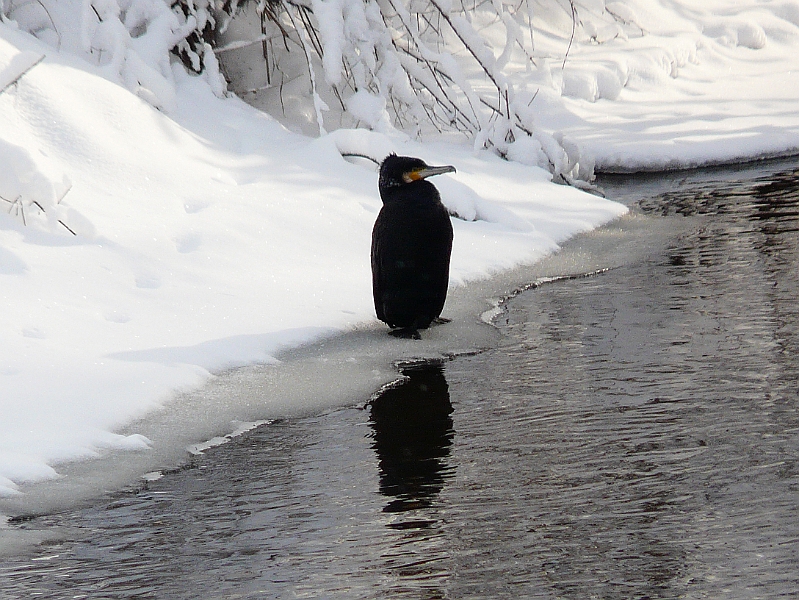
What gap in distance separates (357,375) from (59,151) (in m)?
3.72

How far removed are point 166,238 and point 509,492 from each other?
4132 mm

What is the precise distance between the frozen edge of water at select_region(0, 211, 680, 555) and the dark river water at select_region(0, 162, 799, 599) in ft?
0.32

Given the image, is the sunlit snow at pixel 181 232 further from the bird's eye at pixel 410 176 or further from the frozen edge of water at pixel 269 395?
the bird's eye at pixel 410 176

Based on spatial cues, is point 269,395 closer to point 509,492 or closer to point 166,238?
point 509,492

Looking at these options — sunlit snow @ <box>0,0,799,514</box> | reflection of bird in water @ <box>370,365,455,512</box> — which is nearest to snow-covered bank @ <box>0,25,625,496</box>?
sunlit snow @ <box>0,0,799,514</box>

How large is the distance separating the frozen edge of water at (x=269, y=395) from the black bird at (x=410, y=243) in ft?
0.68

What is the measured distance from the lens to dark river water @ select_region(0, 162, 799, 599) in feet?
9.50

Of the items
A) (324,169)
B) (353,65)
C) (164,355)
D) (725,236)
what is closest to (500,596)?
(164,355)

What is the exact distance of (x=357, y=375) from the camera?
5.05 meters

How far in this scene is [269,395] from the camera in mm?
4789

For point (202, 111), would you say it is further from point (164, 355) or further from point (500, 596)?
point (500, 596)

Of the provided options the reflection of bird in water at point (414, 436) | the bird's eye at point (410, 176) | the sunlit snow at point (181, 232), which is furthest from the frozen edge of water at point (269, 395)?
the bird's eye at point (410, 176)

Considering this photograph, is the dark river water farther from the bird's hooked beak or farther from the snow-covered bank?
the bird's hooked beak

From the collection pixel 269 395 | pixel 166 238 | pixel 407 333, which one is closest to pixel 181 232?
pixel 166 238
